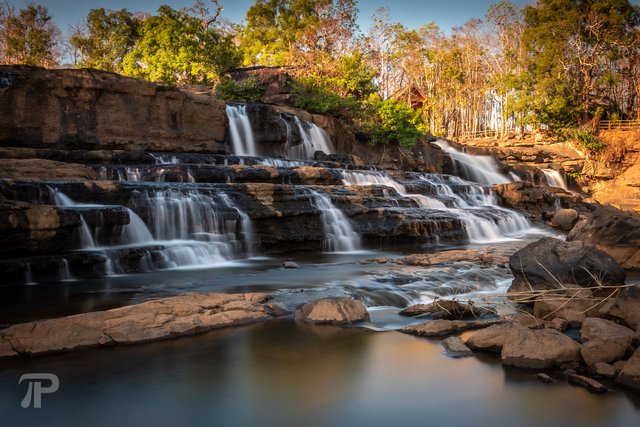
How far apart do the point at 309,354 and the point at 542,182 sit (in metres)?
28.1

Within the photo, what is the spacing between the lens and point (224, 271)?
10.3 metres

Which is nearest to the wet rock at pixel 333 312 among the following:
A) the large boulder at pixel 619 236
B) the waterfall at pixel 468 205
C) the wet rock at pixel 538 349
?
the wet rock at pixel 538 349

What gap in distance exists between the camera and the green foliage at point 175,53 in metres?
31.9

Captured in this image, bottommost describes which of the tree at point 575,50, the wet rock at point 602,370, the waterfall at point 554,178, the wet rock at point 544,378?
the wet rock at point 544,378

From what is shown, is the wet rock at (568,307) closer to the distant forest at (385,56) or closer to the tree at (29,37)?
the distant forest at (385,56)

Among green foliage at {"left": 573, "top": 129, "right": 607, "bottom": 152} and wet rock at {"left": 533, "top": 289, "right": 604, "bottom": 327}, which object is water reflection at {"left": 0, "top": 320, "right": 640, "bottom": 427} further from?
green foliage at {"left": 573, "top": 129, "right": 607, "bottom": 152}

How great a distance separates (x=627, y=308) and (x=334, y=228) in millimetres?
8579

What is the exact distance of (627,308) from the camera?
19.3 feet

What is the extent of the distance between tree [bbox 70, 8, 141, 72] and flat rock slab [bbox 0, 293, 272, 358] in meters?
34.9

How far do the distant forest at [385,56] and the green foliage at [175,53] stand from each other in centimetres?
8

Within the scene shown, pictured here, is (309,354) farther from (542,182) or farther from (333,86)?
(542,182)

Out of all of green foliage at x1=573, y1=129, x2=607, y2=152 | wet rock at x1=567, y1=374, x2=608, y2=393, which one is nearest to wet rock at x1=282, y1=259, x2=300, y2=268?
wet rock at x1=567, y1=374, x2=608, y2=393

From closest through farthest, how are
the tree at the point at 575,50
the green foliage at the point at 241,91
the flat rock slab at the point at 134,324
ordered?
1. the flat rock slab at the point at 134,324
2. the green foliage at the point at 241,91
3. the tree at the point at 575,50

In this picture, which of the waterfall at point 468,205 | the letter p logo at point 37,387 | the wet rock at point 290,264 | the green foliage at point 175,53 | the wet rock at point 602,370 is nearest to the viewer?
the letter p logo at point 37,387
